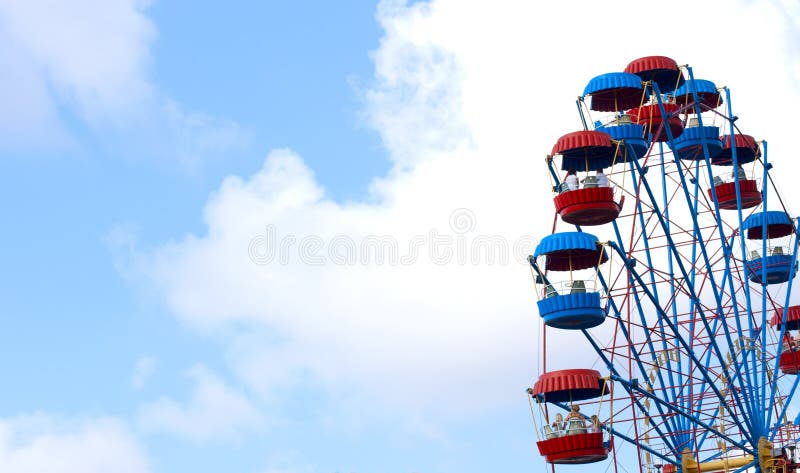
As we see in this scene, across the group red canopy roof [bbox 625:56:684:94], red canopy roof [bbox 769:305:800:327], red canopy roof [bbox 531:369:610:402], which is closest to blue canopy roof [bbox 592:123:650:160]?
red canopy roof [bbox 625:56:684:94]

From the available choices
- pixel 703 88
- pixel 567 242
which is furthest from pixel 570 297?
pixel 703 88

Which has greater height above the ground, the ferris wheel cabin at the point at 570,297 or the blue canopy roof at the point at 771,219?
the blue canopy roof at the point at 771,219

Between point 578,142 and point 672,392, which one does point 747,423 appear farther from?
point 578,142

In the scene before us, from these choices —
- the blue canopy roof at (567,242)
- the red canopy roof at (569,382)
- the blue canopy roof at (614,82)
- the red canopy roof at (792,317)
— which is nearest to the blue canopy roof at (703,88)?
the blue canopy roof at (614,82)

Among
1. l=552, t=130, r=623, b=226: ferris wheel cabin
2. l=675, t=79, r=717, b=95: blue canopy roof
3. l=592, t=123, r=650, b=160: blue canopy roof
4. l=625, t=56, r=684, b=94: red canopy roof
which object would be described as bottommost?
l=552, t=130, r=623, b=226: ferris wheel cabin

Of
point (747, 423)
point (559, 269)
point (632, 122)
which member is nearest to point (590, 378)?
point (559, 269)

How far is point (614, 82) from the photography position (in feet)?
176

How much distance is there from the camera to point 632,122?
178 feet

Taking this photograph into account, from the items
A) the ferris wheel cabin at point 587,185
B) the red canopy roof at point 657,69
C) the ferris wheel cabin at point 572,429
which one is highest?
the red canopy roof at point 657,69

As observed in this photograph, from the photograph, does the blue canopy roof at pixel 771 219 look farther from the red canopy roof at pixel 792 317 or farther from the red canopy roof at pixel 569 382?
the red canopy roof at pixel 569 382

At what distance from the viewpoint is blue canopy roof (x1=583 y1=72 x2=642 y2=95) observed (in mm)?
53531

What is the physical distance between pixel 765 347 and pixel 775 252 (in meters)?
11.1

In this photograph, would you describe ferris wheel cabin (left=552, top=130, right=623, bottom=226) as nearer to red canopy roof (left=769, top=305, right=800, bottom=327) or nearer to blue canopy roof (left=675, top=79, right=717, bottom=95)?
blue canopy roof (left=675, top=79, right=717, bottom=95)

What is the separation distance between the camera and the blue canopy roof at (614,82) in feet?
176
